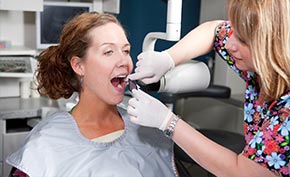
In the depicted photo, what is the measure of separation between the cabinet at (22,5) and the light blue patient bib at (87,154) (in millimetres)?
1173

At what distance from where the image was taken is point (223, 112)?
325cm

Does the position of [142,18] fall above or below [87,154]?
above

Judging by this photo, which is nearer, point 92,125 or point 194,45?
point 194,45

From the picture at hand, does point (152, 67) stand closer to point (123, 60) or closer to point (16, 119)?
point (123, 60)

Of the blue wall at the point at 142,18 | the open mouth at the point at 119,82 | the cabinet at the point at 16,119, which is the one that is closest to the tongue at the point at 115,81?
the open mouth at the point at 119,82

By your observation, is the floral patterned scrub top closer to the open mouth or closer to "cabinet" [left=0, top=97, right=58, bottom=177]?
the open mouth

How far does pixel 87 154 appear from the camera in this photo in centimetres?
149

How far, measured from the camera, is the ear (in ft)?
5.37

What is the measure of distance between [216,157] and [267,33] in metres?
0.38

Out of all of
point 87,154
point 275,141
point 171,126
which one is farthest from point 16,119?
point 275,141

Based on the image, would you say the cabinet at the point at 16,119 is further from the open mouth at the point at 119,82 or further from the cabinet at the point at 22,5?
the open mouth at the point at 119,82

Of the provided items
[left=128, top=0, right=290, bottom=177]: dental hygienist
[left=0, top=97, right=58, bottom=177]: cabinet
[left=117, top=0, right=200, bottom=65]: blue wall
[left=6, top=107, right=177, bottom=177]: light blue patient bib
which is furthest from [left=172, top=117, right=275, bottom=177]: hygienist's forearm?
[left=117, top=0, right=200, bottom=65]: blue wall

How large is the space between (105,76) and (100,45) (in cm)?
12

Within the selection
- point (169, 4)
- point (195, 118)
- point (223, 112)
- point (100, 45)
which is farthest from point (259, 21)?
point (195, 118)
